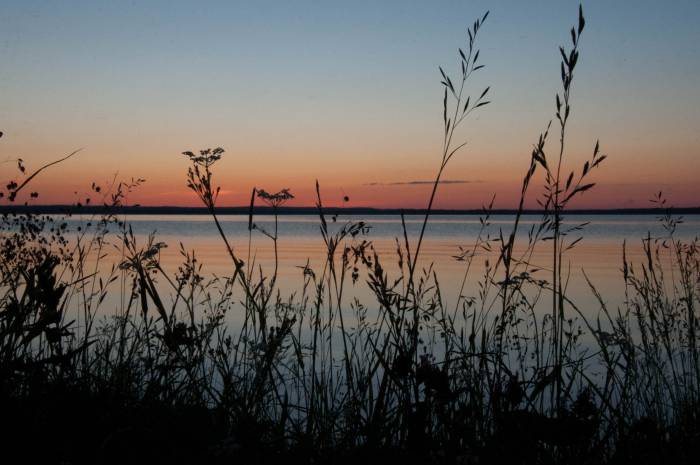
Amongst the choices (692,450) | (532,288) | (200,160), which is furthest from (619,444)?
(532,288)

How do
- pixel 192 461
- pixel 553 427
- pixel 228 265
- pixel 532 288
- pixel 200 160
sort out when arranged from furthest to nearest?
pixel 228 265
pixel 532 288
pixel 200 160
pixel 192 461
pixel 553 427

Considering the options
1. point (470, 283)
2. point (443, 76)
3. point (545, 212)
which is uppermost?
point (443, 76)

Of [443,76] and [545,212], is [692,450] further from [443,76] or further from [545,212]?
[443,76]

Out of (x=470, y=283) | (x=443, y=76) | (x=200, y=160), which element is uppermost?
(x=443, y=76)

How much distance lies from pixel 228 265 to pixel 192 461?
15.7 metres

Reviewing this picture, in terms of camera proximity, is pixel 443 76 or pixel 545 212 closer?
pixel 443 76

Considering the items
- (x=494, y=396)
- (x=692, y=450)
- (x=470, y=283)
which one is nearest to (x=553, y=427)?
(x=494, y=396)

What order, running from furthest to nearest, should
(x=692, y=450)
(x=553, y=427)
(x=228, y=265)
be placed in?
(x=228, y=265)
(x=692, y=450)
(x=553, y=427)

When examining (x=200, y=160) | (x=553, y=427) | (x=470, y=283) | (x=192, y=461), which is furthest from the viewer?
(x=470, y=283)

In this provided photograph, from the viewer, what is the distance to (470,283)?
13953 millimetres

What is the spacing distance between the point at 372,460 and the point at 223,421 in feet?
2.38

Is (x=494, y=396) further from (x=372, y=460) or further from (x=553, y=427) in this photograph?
(x=372, y=460)

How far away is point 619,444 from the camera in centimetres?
206

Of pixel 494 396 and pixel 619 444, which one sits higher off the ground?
pixel 494 396
